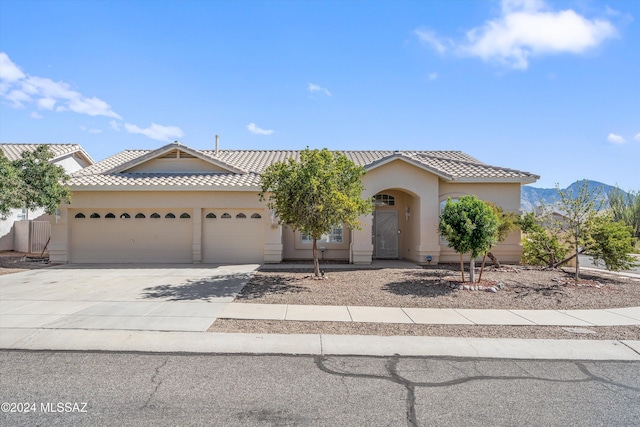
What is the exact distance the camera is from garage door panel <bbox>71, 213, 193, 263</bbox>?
1623 centimetres

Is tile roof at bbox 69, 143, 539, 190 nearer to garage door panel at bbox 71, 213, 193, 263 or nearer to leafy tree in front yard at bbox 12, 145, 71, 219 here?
leafy tree in front yard at bbox 12, 145, 71, 219

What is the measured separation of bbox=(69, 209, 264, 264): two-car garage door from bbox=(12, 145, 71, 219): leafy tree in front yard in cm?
147

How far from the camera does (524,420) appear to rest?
4.04m

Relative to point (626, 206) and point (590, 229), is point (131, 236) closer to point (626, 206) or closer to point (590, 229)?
point (590, 229)

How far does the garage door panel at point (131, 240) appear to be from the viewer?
16234 mm

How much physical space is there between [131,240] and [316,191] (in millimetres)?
9909

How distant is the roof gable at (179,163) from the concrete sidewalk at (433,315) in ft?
32.7

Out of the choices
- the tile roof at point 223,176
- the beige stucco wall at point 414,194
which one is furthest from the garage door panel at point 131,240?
the beige stucco wall at point 414,194

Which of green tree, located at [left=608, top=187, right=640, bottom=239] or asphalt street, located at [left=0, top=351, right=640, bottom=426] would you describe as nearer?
asphalt street, located at [left=0, top=351, right=640, bottom=426]

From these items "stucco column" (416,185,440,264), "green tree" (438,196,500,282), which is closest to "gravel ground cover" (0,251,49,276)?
"green tree" (438,196,500,282)

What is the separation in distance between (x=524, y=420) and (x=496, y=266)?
12.1m

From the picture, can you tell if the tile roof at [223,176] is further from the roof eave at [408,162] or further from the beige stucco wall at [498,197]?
the beige stucco wall at [498,197]

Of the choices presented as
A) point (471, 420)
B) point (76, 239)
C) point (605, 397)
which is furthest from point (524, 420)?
point (76, 239)

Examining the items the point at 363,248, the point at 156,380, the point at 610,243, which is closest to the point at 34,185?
the point at 363,248
